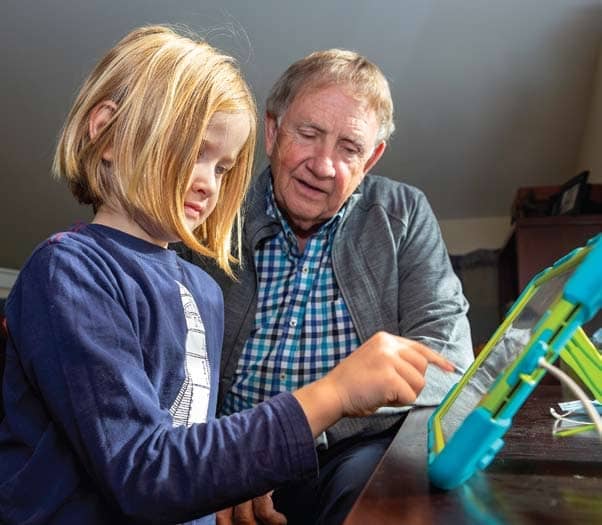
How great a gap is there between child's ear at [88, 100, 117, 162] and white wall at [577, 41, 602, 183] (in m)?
2.96

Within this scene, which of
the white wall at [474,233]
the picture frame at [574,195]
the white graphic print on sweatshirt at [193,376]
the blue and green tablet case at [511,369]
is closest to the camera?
the blue and green tablet case at [511,369]

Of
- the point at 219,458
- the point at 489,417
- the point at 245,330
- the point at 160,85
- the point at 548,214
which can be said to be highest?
the point at 160,85

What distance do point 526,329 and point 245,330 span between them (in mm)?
885

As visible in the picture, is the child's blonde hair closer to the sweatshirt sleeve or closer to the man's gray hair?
the sweatshirt sleeve

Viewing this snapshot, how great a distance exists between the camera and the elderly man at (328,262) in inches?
53.3

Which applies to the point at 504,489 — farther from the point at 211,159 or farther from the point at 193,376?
the point at 211,159

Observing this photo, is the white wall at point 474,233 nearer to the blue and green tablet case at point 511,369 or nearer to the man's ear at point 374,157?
the man's ear at point 374,157

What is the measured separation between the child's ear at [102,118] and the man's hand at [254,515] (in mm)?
606

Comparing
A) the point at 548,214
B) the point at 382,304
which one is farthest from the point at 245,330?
the point at 548,214

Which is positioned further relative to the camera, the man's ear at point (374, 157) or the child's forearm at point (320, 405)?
the man's ear at point (374, 157)

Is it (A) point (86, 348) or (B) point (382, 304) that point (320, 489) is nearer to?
(B) point (382, 304)

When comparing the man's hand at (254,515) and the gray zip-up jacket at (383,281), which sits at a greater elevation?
the gray zip-up jacket at (383,281)

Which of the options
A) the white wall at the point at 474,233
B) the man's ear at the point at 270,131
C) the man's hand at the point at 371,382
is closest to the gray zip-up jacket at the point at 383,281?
the man's ear at the point at 270,131

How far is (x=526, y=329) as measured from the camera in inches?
22.6
